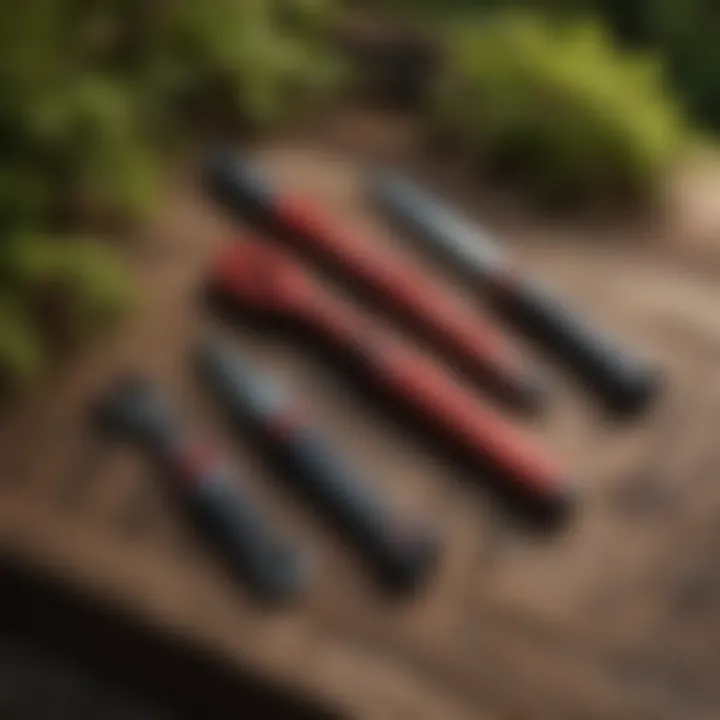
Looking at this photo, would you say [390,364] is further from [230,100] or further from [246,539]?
[230,100]

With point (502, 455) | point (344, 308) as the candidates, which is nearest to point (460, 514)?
point (502, 455)

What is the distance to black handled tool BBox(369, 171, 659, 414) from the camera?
82cm

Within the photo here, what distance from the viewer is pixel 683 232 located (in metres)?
0.90

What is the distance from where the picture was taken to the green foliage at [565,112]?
888mm

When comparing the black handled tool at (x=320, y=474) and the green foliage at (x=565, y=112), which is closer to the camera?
the black handled tool at (x=320, y=474)

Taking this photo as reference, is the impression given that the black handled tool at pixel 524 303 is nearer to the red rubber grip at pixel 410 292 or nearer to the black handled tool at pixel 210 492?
the red rubber grip at pixel 410 292

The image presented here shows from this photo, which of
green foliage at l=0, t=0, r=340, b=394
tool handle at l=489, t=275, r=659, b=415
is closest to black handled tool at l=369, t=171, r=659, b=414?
tool handle at l=489, t=275, r=659, b=415

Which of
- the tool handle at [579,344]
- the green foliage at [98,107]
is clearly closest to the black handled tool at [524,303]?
the tool handle at [579,344]

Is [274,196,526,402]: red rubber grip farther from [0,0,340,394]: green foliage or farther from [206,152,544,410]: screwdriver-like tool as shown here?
[0,0,340,394]: green foliage

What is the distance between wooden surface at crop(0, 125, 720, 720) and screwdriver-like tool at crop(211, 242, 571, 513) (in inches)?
0.7

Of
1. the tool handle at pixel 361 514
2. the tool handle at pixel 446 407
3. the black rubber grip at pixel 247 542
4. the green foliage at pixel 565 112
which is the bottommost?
the black rubber grip at pixel 247 542

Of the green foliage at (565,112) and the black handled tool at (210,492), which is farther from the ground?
the green foliage at (565,112)

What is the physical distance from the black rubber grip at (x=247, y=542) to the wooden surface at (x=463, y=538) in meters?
0.01

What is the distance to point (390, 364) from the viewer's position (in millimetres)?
821
